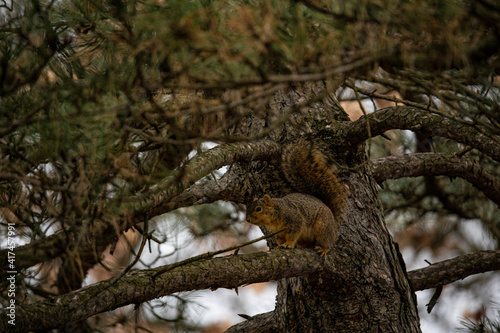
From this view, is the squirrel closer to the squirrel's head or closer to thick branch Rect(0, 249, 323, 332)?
the squirrel's head

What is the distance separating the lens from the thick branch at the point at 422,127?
160 centimetres

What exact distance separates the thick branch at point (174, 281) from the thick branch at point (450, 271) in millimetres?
484

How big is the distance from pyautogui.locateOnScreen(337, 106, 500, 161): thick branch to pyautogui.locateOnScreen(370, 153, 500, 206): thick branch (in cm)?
31

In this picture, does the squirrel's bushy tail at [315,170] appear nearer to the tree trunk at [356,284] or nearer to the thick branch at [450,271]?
the tree trunk at [356,284]

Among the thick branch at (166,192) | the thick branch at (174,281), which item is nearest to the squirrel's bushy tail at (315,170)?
the thick branch at (166,192)

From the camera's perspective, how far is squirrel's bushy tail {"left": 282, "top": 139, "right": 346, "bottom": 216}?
6.22 ft

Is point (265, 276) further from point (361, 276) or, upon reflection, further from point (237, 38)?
point (237, 38)

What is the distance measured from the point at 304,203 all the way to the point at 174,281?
27.7 inches

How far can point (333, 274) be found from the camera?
67.7 inches

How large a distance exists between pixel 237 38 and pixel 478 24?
0.45m

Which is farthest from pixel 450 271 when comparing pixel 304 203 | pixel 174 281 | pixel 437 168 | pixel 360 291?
pixel 174 281

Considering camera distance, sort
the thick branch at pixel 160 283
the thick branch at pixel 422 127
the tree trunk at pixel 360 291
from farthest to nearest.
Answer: the tree trunk at pixel 360 291 → the thick branch at pixel 422 127 → the thick branch at pixel 160 283

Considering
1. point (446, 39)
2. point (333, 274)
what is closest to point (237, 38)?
point (446, 39)

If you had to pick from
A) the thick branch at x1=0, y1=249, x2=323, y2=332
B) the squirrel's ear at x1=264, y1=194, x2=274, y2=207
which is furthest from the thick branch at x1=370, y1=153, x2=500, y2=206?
the thick branch at x1=0, y1=249, x2=323, y2=332
